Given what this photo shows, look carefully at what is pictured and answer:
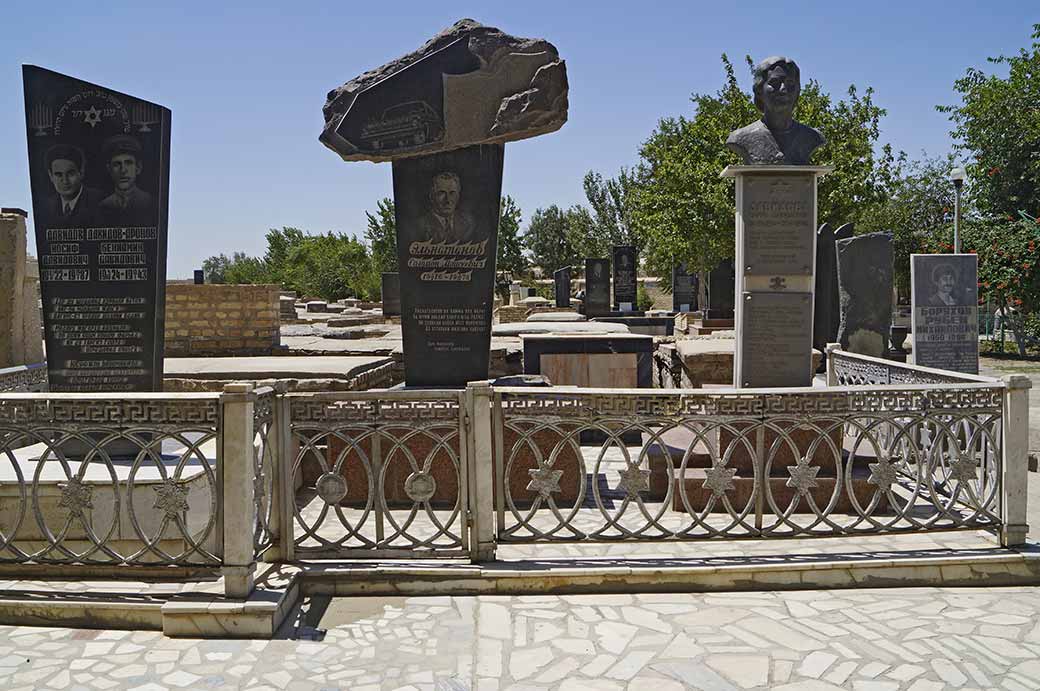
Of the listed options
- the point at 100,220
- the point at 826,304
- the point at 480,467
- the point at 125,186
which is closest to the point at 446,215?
the point at 125,186

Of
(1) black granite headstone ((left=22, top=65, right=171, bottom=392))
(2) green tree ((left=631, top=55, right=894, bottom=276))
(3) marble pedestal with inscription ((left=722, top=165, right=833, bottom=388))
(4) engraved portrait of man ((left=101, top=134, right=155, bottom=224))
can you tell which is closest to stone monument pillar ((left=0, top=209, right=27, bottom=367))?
(1) black granite headstone ((left=22, top=65, right=171, bottom=392))

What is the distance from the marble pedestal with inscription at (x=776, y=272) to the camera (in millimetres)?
5926

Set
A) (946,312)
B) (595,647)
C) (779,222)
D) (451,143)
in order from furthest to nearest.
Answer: (946,312)
(451,143)
(779,222)
(595,647)

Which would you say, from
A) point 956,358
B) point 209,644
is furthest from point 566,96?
point 956,358

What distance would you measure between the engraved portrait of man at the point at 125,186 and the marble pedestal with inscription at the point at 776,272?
161 inches

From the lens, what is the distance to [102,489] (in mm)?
4266

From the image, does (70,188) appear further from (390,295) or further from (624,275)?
(624,275)

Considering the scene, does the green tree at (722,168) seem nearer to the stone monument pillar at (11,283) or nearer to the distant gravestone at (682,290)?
the distant gravestone at (682,290)

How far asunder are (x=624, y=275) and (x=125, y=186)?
75.7ft

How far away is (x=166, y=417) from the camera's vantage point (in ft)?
13.0

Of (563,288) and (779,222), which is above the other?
(563,288)

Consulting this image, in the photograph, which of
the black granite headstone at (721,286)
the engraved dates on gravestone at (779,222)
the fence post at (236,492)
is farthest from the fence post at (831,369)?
the black granite headstone at (721,286)

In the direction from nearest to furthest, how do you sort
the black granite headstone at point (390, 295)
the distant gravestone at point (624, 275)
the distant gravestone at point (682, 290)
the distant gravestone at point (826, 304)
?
the distant gravestone at point (826, 304), the black granite headstone at point (390, 295), the distant gravestone at point (624, 275), the distant gravestone at point (682, 290)

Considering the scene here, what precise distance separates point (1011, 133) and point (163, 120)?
85.8 ft
